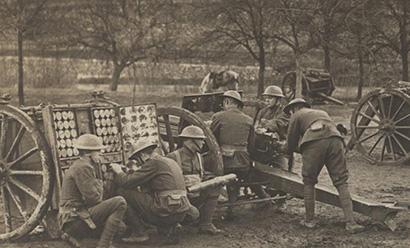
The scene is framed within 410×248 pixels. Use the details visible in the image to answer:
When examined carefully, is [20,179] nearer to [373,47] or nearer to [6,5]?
[6,5]

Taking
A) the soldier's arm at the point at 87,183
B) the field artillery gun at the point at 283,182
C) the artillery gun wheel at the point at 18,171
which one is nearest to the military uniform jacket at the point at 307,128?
the field artillery gun at the point at 283,182

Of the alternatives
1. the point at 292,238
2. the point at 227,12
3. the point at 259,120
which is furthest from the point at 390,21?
the point at 292,238

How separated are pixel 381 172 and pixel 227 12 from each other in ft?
41.6

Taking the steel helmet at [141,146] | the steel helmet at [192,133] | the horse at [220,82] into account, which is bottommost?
the steel helmet at [141,146]

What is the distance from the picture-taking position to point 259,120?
10.8m

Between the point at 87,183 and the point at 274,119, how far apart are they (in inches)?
149

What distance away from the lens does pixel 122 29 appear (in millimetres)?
26312

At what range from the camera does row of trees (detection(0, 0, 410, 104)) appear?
77.1 feet

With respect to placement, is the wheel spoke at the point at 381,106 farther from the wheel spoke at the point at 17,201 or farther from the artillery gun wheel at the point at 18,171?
the wheel spoke at the point at 17,201

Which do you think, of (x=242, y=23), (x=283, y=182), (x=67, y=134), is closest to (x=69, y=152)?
(x=67, y=134)

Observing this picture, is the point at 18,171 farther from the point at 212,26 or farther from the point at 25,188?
the point at 212,26

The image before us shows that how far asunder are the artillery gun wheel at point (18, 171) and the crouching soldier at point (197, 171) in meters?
1.55

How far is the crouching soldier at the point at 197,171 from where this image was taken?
890 centimetres

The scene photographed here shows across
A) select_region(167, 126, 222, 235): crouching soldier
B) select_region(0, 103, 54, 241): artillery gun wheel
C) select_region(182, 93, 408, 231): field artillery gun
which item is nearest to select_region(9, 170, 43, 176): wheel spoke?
select_region(0, 103, 54, 241): artillery gun wheel
